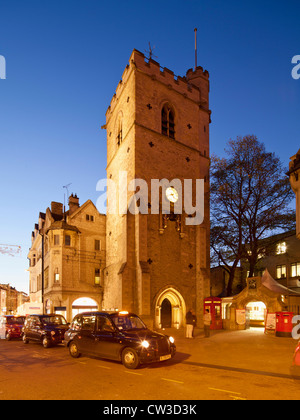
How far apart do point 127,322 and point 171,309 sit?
16.8 metres

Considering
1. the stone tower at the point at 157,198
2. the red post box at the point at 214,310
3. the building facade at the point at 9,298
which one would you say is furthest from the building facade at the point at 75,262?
the building facade at the point at 9,298

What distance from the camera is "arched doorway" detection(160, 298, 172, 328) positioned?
91.8 ft

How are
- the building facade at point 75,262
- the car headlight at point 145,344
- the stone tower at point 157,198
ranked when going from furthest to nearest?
the building facade at point 75,262, the stone tower at point 157,198, the car headlight at point 145,344

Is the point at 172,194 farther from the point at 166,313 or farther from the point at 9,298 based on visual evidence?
the point at 9,298

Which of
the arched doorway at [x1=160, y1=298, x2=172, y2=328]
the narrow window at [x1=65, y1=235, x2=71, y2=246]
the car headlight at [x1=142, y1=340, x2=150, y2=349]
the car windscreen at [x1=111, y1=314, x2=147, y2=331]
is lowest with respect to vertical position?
the arched doorway at [x1=160, y1=298, x2=172, y2=328]

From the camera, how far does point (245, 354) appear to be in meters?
13.8

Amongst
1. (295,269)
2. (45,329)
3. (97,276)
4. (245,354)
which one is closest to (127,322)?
(245,354)

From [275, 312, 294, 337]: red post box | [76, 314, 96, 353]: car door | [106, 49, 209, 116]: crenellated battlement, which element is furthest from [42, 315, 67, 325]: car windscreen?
[106, 49, 209, 116]: crenellated battlement

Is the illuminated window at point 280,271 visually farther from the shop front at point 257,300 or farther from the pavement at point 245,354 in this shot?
the pavement at point 245,354

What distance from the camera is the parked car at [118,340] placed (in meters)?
10.8

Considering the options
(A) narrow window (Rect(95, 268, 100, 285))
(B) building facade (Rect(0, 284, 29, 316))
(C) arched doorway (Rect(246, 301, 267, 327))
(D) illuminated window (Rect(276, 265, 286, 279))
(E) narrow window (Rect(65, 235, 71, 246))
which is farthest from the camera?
(B) building facade (Rect(0, 284, 29, 316))

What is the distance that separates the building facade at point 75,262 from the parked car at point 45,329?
12.3 metres

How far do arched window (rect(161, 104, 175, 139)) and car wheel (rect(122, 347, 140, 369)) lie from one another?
22.7 metres

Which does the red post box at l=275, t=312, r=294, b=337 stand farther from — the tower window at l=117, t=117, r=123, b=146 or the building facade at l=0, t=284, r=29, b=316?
the building facade at l=0, t=284, r=29, b=316
